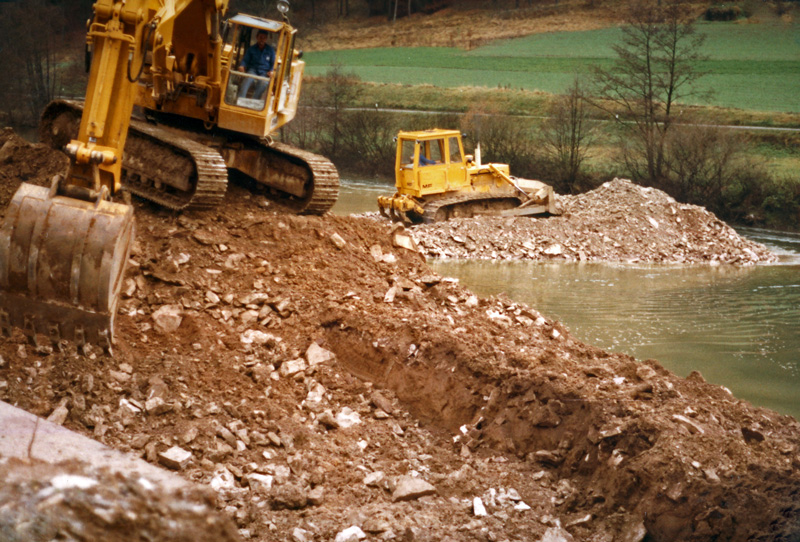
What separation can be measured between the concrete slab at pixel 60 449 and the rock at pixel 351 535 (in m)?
1.05

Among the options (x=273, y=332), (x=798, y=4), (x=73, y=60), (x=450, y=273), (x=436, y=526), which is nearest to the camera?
(x=436, y=526)

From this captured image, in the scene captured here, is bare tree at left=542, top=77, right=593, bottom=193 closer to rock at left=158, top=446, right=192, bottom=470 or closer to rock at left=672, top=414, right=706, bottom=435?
rock at left=672, top=414, right=706, bottom=435

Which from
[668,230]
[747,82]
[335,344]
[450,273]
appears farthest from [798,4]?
[335,344]

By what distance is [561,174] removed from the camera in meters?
30.4

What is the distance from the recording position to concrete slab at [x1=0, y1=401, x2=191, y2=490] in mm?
4367

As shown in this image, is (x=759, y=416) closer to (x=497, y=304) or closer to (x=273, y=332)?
(x=497, y=304)

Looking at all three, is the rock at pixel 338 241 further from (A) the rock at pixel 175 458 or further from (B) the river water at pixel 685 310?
(B) the river water at pixel 685 310

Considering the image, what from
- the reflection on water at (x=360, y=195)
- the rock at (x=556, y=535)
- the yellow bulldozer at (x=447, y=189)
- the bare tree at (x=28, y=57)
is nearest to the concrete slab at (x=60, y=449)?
the rock at (x=556, y=535)

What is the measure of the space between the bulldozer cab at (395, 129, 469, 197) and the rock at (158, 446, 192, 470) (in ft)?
50.9

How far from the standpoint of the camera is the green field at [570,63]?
112 ft

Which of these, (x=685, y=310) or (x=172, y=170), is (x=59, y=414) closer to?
(x=172, y=170)

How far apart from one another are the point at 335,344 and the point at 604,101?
29.1 meters

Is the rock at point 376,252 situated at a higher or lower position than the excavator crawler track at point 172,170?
lower

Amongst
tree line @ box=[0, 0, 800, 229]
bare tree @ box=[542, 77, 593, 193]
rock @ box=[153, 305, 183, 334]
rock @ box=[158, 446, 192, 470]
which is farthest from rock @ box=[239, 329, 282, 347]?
bare tree @ box=[542, 77, 593, 193]
